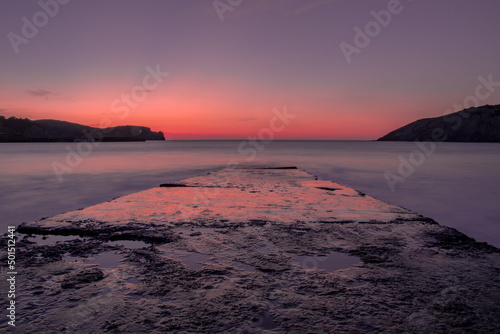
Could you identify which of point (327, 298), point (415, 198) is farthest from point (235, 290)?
point (415, 198)

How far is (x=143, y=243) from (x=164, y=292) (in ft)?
5.31

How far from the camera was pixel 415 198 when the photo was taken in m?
11.1

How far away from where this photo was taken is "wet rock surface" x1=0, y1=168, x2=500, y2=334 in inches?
90.5

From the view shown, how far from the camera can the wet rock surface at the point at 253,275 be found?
230cm

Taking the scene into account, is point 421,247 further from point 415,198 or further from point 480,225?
point 415,198

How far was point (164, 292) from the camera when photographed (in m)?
2.76

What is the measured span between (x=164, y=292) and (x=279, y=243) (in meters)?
1.84

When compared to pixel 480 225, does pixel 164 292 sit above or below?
above

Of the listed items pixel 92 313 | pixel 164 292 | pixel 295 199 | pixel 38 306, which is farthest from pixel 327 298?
pixel 295 199

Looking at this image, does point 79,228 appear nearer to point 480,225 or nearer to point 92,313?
point 92,313

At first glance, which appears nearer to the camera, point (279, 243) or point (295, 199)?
point (279, 243)

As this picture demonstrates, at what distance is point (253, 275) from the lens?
3148 mm

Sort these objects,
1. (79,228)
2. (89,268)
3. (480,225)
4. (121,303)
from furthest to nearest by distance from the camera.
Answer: (480,225)
(79,228)
(89,268)
(121,303)

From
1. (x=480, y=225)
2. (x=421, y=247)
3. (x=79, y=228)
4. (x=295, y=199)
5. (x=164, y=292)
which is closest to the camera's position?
(x=164, y=292)
